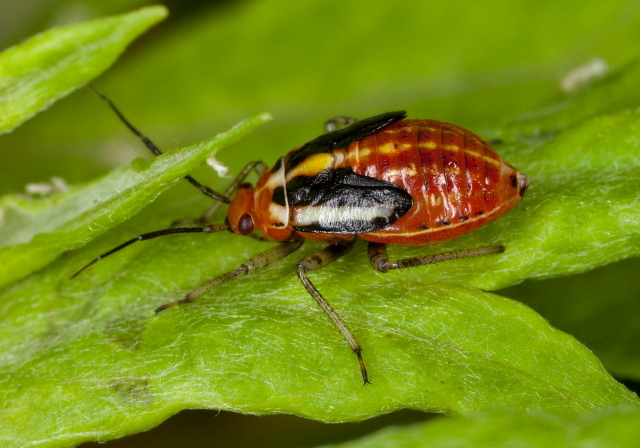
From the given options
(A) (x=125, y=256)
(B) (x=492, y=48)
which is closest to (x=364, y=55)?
(B) (x=492, y=48)

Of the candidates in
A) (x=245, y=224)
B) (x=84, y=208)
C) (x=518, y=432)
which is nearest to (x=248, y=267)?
(x=245, y=224)

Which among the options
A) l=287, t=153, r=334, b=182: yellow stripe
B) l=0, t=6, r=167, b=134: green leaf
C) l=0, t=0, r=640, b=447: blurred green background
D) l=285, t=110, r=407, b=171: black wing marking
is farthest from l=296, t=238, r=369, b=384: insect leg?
l=0, t=0, r=640, b=447: blurred green background

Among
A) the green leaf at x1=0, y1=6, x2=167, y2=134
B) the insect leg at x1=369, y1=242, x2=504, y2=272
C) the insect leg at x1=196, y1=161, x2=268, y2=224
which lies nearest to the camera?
the green leaf at x1=0, y1=6, x2=167, y2=134

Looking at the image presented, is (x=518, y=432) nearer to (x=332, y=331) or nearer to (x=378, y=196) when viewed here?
(x=332, y=331)

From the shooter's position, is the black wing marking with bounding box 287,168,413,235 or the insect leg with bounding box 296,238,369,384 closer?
the insect leg with bounding box 296,238,369,384

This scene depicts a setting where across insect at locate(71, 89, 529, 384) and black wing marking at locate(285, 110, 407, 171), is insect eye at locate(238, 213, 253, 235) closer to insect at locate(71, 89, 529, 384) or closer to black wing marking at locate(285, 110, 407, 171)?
insect at locate(71, 89, 529, 384)

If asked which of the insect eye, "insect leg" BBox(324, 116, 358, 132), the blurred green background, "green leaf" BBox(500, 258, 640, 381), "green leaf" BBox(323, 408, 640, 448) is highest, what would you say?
the blurred green background
